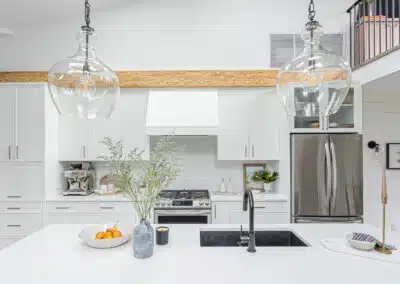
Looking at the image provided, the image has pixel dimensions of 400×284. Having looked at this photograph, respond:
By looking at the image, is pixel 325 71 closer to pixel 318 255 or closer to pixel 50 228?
pixel 318 255

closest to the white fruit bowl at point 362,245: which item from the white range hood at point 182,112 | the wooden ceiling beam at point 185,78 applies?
the white range hood at point 182,112

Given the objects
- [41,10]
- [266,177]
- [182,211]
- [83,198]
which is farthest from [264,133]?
[41,10]

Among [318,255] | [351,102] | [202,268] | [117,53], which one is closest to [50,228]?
[202,268]

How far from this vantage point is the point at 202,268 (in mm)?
1591

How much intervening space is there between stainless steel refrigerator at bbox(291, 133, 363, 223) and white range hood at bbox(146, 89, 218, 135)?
1182 mm

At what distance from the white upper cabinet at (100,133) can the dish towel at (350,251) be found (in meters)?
2.65

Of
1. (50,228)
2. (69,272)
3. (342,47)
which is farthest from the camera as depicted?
(342,47)

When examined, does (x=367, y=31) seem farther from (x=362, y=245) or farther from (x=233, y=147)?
(x=362, y=245)

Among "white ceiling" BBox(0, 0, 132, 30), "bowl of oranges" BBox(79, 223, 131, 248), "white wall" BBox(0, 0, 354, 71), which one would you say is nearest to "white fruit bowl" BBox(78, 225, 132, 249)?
"bowl of oranges" BBox(79, 223, 131, 248)

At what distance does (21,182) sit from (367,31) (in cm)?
490

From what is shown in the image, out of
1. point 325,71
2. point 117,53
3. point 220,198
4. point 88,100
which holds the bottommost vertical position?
point 220,198

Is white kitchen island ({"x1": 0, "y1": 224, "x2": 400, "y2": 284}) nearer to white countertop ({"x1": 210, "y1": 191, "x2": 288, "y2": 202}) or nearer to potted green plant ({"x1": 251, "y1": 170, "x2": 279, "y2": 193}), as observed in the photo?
white countertop ({"x1": 210, "y1": 191, "x2": 288, "y2": 202})

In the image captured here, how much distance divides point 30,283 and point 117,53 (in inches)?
139

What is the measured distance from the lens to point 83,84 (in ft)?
5.95
